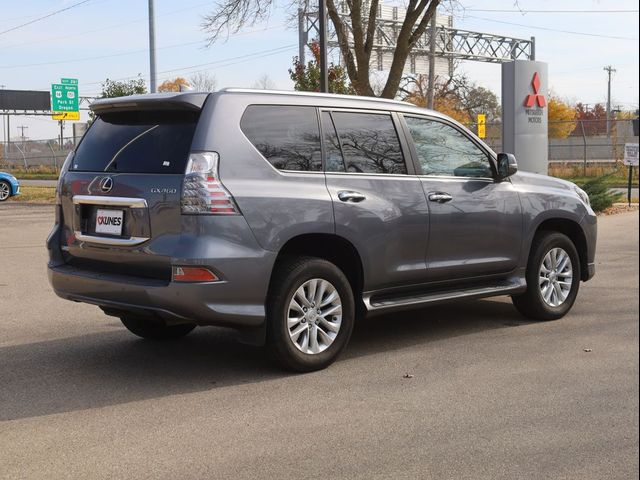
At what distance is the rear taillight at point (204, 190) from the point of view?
17.3ft

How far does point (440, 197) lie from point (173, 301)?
7.96 ft

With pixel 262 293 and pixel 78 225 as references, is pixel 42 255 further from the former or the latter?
pixel 262 293

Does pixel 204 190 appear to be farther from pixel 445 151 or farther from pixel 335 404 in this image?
pixel 445 151

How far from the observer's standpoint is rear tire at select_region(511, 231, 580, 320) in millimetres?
7312

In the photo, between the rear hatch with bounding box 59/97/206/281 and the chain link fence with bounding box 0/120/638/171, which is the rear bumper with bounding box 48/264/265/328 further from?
the chain link fence with bounding box 0/120/638/171

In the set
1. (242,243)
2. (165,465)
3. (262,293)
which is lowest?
(165,465)

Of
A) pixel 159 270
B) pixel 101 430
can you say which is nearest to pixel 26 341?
pixel 159 270

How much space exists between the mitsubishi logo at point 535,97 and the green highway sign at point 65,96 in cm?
3184

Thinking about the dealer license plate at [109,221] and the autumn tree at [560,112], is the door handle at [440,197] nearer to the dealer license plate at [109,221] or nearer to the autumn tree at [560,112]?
the dealer license plate at [109,221]

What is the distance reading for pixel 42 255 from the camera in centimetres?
1301

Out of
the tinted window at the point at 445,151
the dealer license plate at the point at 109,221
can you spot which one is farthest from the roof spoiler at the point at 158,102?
the tinted window at the point at 445,151

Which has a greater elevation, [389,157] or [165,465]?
[389,157]

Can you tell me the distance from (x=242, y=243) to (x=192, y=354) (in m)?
1.54

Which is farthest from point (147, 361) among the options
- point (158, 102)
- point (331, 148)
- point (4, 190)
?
point (4, 190)
